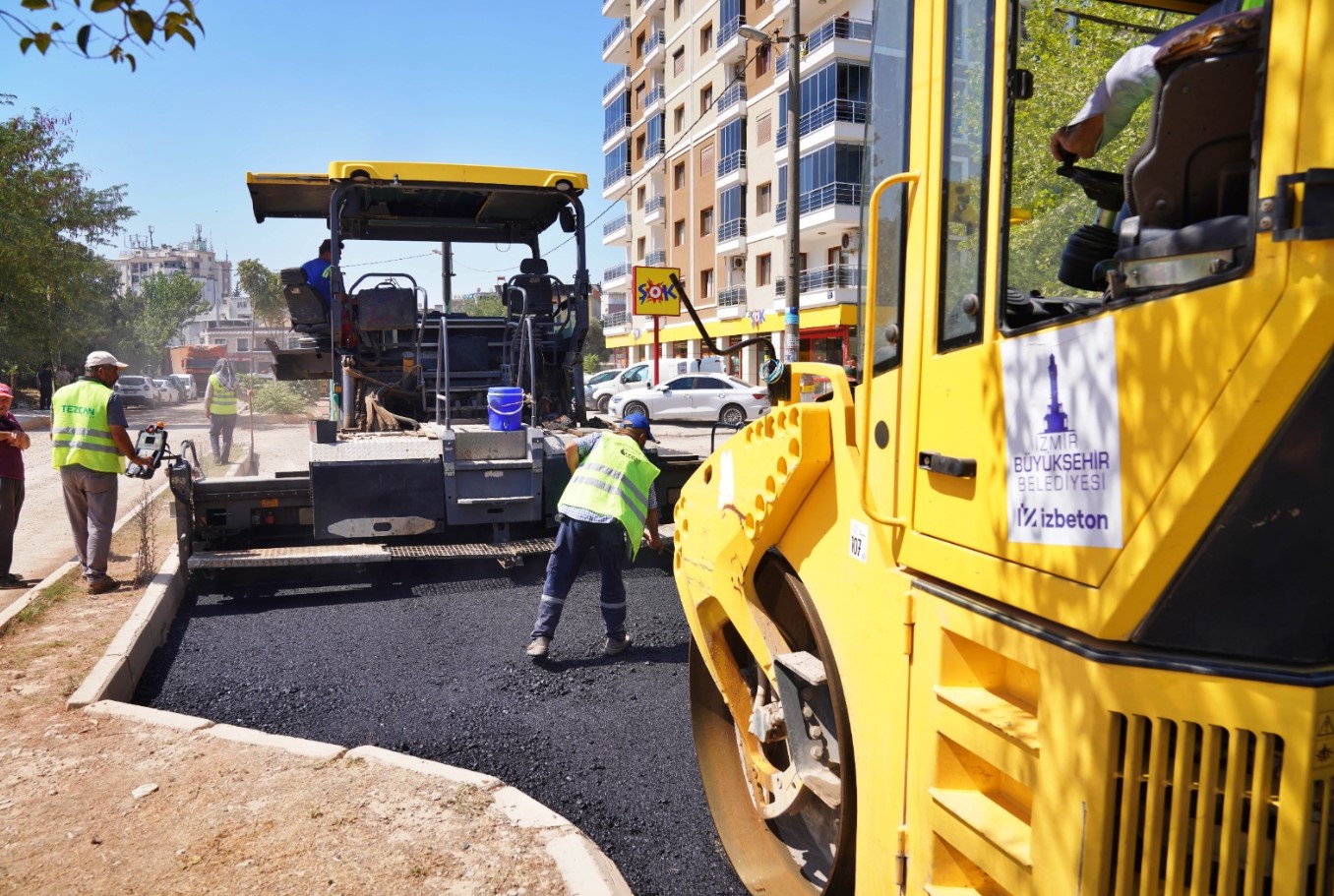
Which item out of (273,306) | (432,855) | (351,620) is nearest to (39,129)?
(351,620)

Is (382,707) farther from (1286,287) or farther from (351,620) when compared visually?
(1286,287)

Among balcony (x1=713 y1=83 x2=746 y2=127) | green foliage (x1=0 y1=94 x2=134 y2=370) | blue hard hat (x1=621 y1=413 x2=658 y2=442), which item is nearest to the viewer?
blue hard hat (x1=621 y1=413 x2=658 y2=442)

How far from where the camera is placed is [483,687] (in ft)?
16.5

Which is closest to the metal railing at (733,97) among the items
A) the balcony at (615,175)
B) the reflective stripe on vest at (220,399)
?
the balcony at (615,175)

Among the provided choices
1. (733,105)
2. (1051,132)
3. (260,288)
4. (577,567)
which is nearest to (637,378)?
(733,105)

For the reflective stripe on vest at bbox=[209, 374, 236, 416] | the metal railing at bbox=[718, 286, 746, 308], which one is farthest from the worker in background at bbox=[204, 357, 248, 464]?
the metal railing at bbox=[718, 286, 746, 308]

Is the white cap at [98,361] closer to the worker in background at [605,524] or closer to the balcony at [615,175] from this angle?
the worker in background at [605,524]

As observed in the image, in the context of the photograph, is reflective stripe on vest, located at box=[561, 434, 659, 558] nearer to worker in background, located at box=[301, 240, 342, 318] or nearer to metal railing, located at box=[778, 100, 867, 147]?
worker in background, located at box=[301, 240, 342, 318]

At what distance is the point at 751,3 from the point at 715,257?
9.05 m

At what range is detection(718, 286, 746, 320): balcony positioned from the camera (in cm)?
3569

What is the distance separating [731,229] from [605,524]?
105 ft

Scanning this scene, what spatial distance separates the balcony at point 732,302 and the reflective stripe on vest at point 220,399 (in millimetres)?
23890

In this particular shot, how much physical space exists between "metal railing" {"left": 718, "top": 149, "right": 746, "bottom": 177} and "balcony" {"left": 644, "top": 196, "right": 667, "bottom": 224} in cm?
618

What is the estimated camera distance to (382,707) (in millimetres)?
4730
